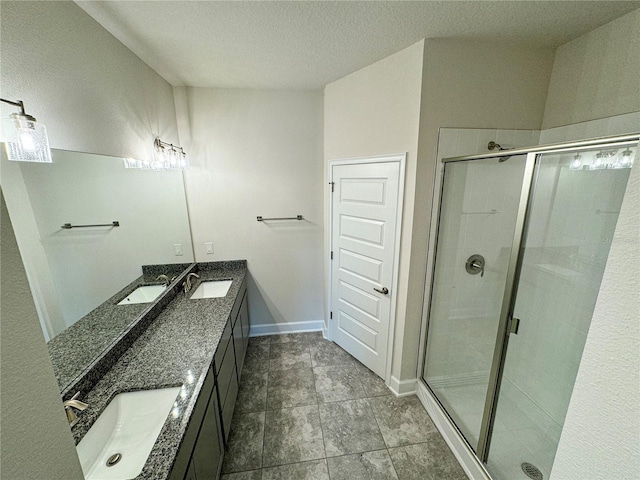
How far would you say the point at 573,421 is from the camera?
0.71 meters

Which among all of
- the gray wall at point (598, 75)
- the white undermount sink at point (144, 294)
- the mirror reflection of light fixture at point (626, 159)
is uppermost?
the gray wall at point (598, 75)

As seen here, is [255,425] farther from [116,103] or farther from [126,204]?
[116,103]

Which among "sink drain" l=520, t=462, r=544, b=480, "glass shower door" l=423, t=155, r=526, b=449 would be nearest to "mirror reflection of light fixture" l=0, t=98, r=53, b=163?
"glass shower door" l=423, t=155, r=526, b=449

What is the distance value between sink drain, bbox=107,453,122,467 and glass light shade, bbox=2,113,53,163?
4.11ft

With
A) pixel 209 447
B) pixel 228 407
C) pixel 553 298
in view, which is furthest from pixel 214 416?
pixel 553 298

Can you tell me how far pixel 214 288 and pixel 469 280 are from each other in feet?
7.79

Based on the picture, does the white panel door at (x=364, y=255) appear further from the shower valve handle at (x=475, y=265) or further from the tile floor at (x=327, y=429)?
the shower valve handle at (x=475, y=265)

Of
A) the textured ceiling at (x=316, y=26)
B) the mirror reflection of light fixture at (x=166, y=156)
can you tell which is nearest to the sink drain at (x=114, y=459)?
the mirror reflection of light fixture at (x=166, y=156)

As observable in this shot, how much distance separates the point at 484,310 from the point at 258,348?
230 cm

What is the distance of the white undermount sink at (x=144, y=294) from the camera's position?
1.66 meters

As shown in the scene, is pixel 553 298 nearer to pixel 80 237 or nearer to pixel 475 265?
pixel 475 265

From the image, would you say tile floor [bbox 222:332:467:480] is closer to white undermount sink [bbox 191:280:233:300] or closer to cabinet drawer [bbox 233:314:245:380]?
cabinet drawer [bbox 233:314:245:380]

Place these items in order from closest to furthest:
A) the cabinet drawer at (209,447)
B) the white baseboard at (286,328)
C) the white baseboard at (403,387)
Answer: the cabinet drawer at (209,447)
the white baseboard at (403,387)
the white baseboard at (286,328)

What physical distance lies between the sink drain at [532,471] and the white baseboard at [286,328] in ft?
6.72
